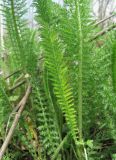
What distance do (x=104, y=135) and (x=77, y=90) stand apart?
0.10m

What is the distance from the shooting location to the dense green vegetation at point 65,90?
0.56 meters

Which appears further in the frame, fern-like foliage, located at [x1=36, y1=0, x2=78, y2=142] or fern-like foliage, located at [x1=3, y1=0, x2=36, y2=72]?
fern-like foliage, located at [x1=3, y1=0, x2=36, y2=72]

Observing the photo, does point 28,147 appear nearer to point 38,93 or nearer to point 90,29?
point 38,93

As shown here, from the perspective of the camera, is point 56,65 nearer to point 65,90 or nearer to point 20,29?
point 65,90

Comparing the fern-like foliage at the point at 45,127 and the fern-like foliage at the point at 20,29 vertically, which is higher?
the fern-like foliage at the point at 20,29

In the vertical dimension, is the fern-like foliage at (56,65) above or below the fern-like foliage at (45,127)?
above

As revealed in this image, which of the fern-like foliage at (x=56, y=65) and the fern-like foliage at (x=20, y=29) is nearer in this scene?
the fern-like foliage at (x=56, y=65)

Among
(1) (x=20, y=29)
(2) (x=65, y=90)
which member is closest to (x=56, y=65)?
(2) (x=65, y=90)

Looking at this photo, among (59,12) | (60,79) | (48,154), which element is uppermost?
(59,12)

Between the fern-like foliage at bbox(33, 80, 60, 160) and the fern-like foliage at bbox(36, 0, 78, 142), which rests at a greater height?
the fern-like foliage at bbox(36, 0, 78, 142)

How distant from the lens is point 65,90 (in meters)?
0.53

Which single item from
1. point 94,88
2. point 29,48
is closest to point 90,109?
point 94,88

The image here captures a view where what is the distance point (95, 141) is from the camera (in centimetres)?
62

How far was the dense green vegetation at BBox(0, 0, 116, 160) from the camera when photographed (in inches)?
22.1
